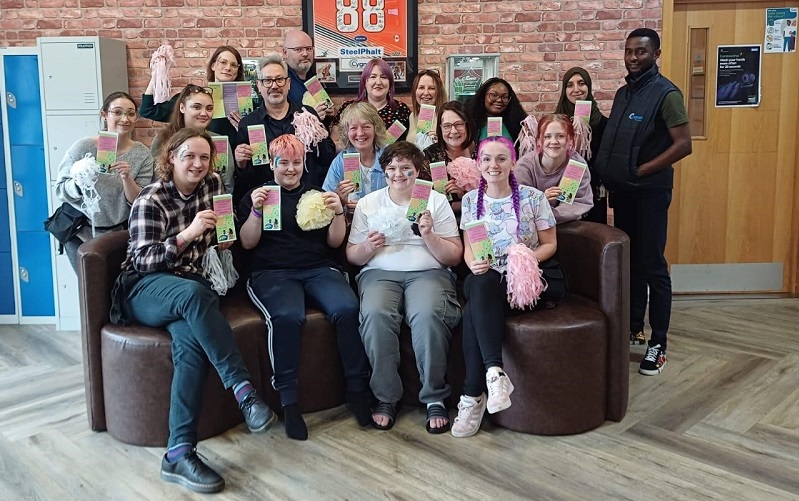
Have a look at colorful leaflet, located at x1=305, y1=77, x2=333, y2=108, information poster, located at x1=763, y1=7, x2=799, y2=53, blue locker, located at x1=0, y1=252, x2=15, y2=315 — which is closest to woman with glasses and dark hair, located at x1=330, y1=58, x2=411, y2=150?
colorful leaflet, located at x1=305, y1=77, x2=333, y2=108

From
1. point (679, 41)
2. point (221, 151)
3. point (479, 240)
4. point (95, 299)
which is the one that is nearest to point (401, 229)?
point (479, 240)

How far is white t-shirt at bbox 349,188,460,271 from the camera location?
302 centimetres

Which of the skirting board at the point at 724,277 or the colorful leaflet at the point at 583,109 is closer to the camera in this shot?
the colorful leaflet at the point at 583,109

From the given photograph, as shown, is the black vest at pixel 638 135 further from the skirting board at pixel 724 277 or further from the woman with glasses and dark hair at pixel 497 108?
the skirting board at pixel 724 277

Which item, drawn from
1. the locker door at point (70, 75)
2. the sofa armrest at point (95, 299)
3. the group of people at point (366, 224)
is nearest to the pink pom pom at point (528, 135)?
the group of people at point (366, 224)

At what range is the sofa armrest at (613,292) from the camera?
111 inches

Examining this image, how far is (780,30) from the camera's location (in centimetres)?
472

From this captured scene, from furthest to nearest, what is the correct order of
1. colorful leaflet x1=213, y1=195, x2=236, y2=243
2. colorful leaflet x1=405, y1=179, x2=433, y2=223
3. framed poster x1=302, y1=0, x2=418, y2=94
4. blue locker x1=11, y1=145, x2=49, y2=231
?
1. framed poster x1=302, y1=0, x2=418, y2=94
2. blue locker x1=11, y1=145, x2=49, y2=231
3. colorful leaflet x1=405, y1=179, x2=433, y2=223
4. colorful leaflet x1=213, y1=195, x2=236, y2=243

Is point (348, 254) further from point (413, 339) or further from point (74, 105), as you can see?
point (74, 105)

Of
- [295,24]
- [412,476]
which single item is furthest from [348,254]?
[295,24]

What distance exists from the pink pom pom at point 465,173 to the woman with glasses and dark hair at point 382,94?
1.51 feet

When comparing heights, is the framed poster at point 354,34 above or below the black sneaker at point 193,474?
above

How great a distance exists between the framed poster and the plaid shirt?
78.8 inches

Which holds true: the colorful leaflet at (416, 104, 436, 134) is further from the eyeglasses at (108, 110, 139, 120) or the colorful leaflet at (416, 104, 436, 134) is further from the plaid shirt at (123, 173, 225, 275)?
the eyeglasses at (108, 110, 139, 120)
